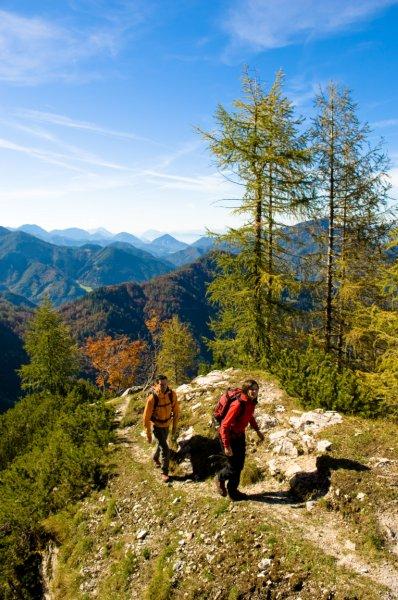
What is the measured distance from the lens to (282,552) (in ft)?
22.8

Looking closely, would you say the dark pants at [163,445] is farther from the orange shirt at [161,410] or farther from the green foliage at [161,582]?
the green foliage at [161,582]

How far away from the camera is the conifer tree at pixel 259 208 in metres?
17.0

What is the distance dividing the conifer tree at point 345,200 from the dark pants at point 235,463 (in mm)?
12006

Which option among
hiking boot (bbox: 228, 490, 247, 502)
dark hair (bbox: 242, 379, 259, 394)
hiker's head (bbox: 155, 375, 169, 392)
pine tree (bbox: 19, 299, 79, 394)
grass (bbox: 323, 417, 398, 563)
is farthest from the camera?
pine tree (bbox: 19, 299, 79, 394)

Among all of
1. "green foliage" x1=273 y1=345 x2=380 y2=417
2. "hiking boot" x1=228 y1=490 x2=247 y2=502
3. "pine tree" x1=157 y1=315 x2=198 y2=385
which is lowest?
"pine tree" x1=157 y1=315 x2=198 y2=385

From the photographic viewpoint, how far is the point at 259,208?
58.2 ft

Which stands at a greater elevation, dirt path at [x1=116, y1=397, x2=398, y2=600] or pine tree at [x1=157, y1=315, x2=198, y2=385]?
dirt path at [x1=116, y1=397, x2=398, y2=600]

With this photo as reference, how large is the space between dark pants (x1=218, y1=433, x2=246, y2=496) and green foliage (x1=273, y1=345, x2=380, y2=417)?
438cm

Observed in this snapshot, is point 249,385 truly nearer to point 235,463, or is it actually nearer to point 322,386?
point 235,463

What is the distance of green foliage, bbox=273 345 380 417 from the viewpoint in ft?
37.6

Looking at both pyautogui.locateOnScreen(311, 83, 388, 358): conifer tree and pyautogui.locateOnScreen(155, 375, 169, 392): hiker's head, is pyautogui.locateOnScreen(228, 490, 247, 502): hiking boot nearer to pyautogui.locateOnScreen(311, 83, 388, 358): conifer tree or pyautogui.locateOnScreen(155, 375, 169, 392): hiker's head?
pyautogui.locateOnScreen(155, 375, 169, 392): hiker's head

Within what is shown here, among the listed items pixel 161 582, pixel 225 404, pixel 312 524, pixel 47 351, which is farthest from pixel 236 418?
pixel 47 351

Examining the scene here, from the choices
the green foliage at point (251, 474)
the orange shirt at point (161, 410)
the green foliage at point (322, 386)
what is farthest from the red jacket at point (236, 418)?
the green foliage at point (322, 386)

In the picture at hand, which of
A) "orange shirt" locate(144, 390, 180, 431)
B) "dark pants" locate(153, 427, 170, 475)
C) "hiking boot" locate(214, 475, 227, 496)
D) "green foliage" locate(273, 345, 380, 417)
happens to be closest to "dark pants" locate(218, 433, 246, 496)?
"hiking boot" locate(214, 475, 227, 496)
